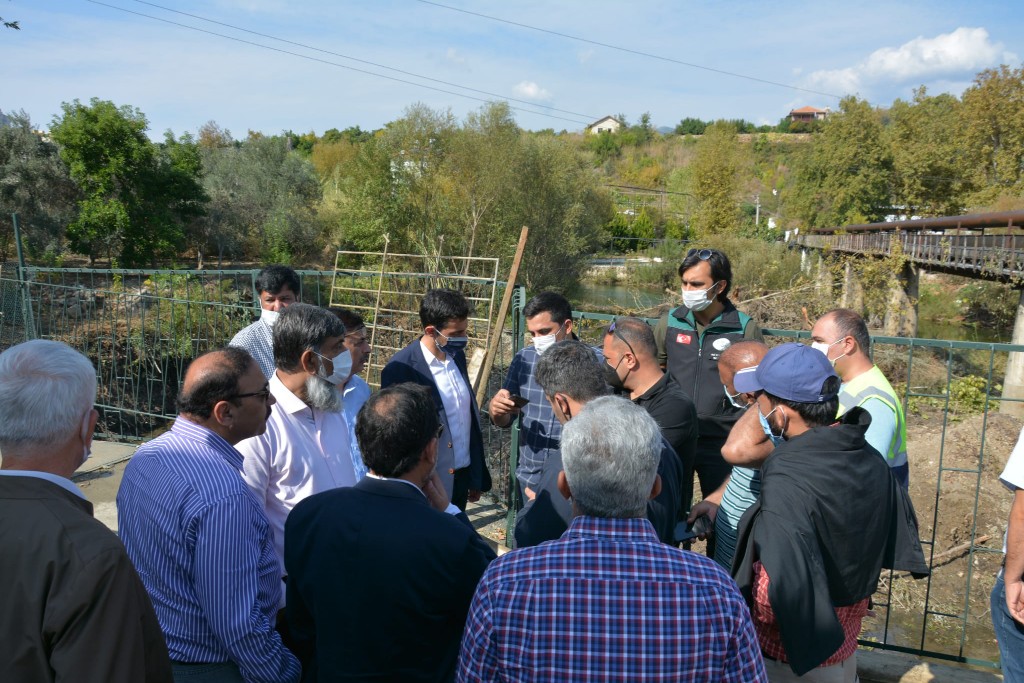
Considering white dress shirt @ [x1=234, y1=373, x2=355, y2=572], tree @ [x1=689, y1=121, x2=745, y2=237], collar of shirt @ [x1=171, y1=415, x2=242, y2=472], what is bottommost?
white dress shirt @ [x1=234, y1=373, x2=355, y2=572]

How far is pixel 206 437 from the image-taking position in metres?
2.01

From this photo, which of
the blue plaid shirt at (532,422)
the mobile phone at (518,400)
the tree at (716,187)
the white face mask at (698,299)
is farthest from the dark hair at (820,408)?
the tree at (716,187)

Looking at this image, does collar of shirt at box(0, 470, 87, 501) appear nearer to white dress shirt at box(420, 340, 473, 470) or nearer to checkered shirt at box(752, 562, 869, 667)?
checkered shirt at box(752, 562, 869, 667)

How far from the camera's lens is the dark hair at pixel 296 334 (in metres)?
2.64

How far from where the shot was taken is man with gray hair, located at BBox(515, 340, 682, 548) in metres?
2.01

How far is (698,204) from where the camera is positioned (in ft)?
155

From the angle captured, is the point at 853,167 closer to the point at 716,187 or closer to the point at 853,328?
the point at 716,187

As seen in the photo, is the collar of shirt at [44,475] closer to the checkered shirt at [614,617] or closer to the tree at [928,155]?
the checkered shirt at [614,617]

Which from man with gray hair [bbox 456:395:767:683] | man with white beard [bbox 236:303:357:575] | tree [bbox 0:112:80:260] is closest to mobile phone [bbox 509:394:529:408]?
man with white beard [bbox 236:303:357:575]

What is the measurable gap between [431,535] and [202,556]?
1.99ft

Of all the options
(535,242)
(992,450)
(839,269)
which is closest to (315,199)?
(535,242)

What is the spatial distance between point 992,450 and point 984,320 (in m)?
27.8

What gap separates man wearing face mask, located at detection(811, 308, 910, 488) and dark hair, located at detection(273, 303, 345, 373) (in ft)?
6.78

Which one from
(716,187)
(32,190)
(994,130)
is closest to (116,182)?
(32,190)
